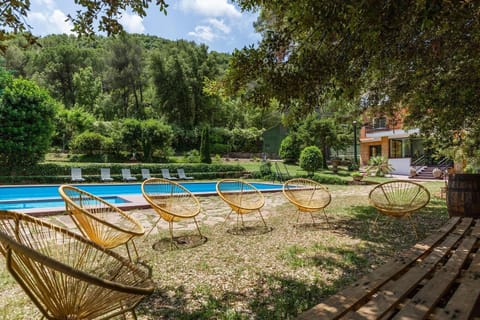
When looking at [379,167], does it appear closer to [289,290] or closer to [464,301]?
[289,290]

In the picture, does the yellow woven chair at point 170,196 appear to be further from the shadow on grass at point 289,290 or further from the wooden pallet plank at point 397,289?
the wooden pallet plank at point 397,289

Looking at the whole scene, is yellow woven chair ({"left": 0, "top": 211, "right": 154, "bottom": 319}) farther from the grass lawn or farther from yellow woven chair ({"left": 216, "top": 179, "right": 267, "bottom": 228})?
yellow woven chair ({"left": 216, "top": 179, "right": 267, "bottom": 228})

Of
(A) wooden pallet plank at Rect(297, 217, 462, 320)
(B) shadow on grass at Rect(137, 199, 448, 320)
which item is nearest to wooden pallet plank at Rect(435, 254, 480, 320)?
(A) wooden pallet plank at Rect(297, 217, 462, 320)

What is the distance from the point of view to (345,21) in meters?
2.33

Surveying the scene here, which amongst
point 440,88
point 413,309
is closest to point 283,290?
point 413,309

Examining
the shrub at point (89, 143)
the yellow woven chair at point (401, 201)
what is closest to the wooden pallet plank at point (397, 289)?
the yellow woven chair at point (401, 201)

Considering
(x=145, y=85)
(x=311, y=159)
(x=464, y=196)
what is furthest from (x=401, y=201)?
(x=145, y=85)

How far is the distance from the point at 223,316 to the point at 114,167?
14121mm

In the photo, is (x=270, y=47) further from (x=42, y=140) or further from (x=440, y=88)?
(x=42, y=140)

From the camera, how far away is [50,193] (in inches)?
420

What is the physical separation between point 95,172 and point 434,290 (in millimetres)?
14965

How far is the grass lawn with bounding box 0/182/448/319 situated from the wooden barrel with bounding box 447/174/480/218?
0.54 m

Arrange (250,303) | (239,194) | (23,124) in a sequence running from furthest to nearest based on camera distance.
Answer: (23,124), (239,194), (250,303)

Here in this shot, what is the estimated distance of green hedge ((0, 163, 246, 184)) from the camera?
488 inches
